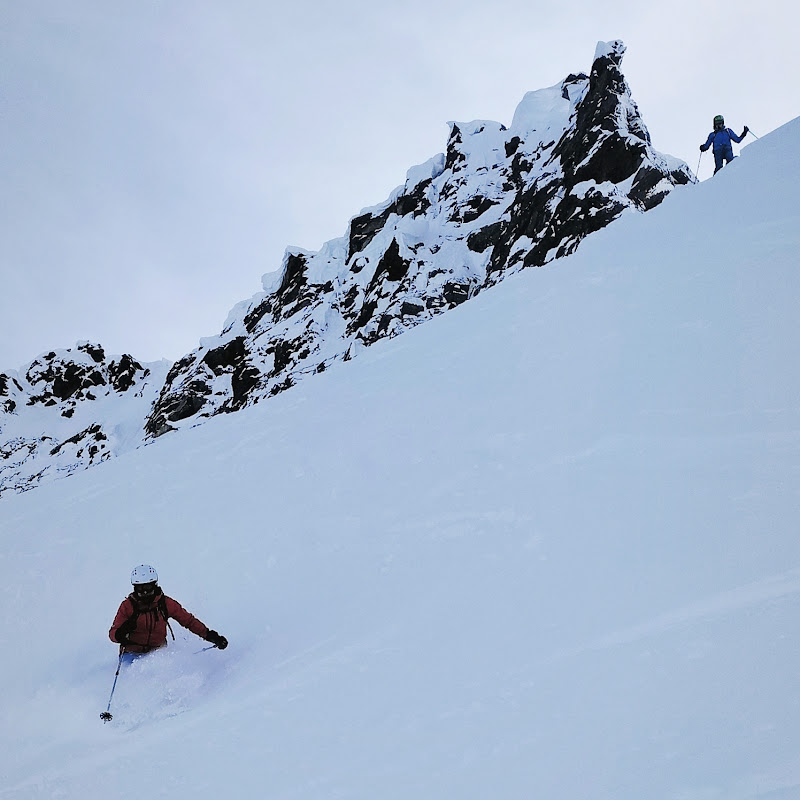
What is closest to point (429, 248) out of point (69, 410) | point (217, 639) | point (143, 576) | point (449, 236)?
Answer: point (449, 236)

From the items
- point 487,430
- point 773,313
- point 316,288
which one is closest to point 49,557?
point 487,430

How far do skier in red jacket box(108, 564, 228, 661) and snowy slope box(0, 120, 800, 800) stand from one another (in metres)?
0.15

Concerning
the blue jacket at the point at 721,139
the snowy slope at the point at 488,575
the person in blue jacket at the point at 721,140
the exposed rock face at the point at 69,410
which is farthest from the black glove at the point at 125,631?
the exposed rock face at the point at 69,410

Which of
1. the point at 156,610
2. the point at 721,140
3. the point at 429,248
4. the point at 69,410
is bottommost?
the point at 156,610

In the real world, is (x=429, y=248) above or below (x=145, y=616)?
above

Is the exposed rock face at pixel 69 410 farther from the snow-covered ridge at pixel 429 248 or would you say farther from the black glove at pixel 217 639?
the black glove at pixel 217 639

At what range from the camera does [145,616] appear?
14.0 feet

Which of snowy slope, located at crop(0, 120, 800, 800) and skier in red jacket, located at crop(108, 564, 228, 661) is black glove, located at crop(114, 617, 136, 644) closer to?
skier in red jacket, located at crop(108, 564, 228, 661)

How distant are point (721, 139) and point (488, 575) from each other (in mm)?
10969

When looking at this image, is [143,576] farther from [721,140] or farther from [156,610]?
[721,140]

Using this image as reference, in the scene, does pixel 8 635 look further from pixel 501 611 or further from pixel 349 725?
pixel 501 611

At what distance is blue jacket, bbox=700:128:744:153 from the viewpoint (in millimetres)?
11250

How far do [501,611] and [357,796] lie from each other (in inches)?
47.3

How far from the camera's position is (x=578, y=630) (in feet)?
9.53
